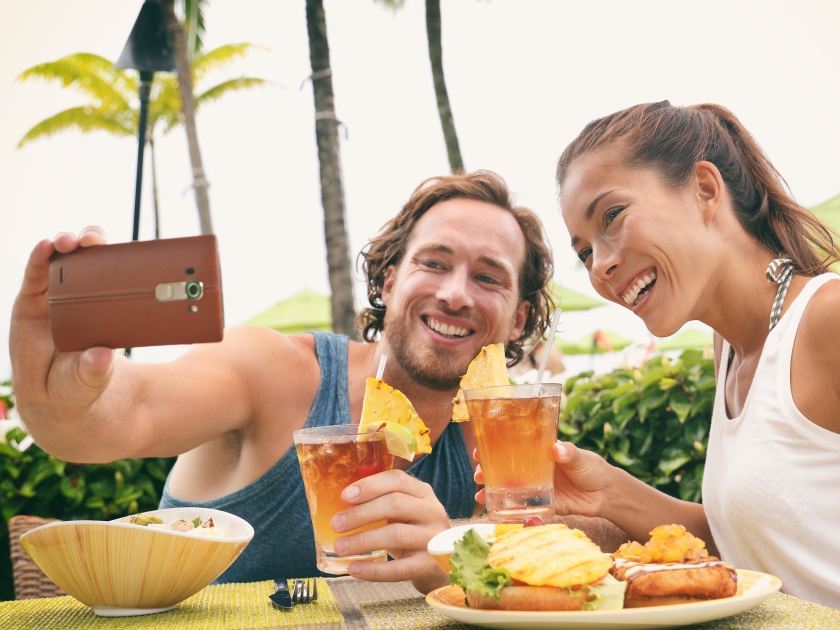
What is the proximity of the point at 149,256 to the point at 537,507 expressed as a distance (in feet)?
3.42

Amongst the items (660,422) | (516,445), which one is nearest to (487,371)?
(516,445)

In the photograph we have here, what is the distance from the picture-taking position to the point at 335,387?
3.09 meters

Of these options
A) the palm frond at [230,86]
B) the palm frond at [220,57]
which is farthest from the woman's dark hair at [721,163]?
the palm frond at [230,86]

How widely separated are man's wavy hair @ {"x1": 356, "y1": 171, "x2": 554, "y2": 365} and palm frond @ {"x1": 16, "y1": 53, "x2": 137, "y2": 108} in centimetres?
2612

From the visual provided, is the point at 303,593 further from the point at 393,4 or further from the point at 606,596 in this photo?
the point at 393,4

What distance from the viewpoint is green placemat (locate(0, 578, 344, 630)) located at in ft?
4.75

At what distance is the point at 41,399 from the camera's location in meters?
1.68

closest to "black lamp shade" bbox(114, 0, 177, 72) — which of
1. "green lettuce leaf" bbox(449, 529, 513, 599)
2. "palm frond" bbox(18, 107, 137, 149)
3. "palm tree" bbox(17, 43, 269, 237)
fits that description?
"green lettuce leaf" bbox(449, 529, 513, 599)

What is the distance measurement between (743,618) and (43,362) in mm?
1482

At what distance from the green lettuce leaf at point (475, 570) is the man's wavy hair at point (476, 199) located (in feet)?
8.00

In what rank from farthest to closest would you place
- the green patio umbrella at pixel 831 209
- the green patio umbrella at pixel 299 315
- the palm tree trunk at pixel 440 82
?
1. the green patio umbrella at pixel 299 315
2. the palm tree trunk at pixel 440 82
3. the green patio umbrella at pixel 831 209

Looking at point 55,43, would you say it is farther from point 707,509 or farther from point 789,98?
point 707,509

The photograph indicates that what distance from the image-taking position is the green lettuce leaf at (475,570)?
119 cm

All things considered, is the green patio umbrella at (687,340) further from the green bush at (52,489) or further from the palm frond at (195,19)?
the palm frond at (195,19)
